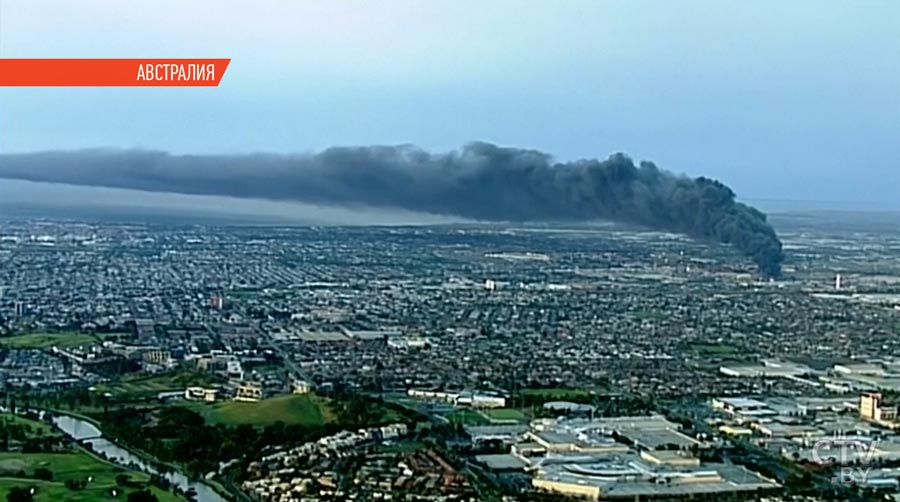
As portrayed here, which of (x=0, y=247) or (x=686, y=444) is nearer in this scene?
(x=686, y=444)

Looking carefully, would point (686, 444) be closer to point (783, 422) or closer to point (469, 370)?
point (783, 422)

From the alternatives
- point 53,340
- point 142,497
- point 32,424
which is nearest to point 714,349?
point 53,340

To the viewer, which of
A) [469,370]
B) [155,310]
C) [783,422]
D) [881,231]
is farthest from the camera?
[881,231]

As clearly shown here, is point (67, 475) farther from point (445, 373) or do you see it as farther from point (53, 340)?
point (53, 340)

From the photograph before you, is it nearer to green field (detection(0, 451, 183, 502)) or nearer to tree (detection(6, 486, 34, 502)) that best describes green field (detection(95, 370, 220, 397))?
green field (detection(0, 451, 183, 502))

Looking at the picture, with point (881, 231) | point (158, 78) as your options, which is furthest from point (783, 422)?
point (881, 231)

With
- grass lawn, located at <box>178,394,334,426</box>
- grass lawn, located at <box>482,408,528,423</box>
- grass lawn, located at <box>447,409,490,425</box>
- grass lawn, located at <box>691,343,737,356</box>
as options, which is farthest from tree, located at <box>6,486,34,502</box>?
grass lawn, located at <box>691,343,737,356</box>
